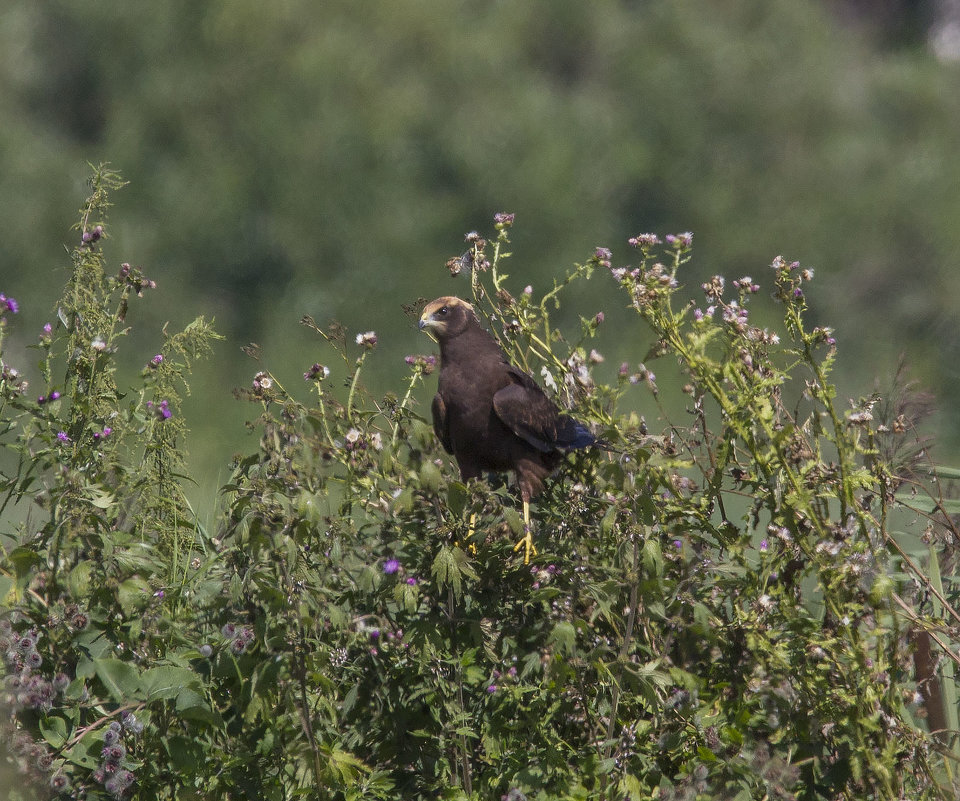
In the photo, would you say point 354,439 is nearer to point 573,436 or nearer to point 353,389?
point 353,389

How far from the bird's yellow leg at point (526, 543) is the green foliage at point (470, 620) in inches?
1.2

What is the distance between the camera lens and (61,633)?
231cm

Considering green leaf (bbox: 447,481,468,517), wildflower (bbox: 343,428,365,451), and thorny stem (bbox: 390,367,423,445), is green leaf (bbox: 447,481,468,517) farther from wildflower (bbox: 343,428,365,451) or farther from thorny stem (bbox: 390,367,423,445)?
wildflower (bbox: 343,428,365,451)

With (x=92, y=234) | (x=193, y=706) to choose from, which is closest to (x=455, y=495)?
(x=193, y=706)

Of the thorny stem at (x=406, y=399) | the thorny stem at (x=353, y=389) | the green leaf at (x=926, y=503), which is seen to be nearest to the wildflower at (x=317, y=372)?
the thorny stem at (x=353, y=389)

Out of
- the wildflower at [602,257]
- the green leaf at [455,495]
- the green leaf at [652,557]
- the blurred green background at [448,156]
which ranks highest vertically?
the blurred green background at [448,156]

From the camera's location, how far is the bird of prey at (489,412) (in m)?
2.81

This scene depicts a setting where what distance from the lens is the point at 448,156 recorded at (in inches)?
324

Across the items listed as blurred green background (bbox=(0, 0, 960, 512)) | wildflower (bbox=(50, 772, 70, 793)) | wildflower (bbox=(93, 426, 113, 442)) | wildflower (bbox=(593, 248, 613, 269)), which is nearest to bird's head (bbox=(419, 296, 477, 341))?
wildflower (bbox=(593, 248, 613, 269))

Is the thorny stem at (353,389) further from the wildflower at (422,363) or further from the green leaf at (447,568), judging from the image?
the green leaf at (447,568)

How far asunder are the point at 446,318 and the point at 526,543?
810 millimetres

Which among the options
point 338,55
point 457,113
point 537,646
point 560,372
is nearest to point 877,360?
point 457,113

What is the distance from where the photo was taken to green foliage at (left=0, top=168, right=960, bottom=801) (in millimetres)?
2154

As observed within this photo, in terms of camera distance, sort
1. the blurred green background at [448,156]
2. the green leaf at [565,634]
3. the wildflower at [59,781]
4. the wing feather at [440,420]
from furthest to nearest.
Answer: the blurred green background at [448,156]
the wing feather at [440,420]
the wildflower at [59,781]
the green leaf at [565,634]
